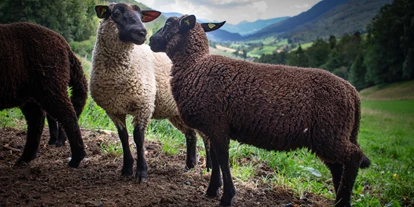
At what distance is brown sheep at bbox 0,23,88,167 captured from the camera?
11.6 ft

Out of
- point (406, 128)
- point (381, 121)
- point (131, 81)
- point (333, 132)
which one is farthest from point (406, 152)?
point (131, 81)

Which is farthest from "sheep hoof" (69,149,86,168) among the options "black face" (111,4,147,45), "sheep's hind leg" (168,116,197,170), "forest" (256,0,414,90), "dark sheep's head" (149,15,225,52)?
"forest" (256,0,414,90)

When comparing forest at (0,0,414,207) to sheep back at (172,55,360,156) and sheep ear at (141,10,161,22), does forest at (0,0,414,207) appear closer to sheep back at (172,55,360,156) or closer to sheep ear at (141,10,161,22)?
sheep back at (172,55,360,156)

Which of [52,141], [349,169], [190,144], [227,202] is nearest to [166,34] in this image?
[190,144]

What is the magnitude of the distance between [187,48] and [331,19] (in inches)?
1087

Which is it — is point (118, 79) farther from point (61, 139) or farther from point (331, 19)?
point (331, 19)

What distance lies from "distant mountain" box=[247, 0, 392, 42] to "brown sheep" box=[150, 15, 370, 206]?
16157mm

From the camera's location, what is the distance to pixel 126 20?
3.77 m

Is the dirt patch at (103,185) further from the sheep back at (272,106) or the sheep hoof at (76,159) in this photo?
the sheep back at (272,106)

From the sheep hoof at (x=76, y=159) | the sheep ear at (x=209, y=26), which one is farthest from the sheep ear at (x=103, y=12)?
the sheep hoof at (x=76, y=159)

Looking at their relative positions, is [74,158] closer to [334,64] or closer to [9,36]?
[9,36]

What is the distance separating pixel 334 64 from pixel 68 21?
2494cm

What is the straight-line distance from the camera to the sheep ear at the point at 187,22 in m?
3.49

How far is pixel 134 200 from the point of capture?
10.2 ft
